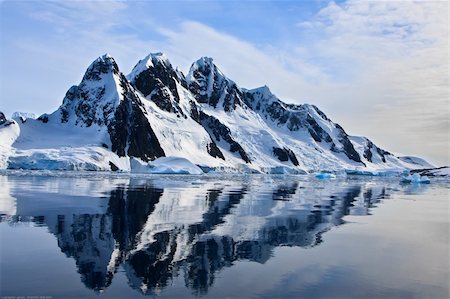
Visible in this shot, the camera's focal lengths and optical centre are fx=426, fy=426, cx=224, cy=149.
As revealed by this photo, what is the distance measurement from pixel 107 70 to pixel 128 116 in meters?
21.0

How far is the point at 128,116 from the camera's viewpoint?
152 metres

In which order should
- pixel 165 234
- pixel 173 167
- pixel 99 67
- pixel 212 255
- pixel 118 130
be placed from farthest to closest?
pixel 99 67, pixel 118 130, pixel 173 167, pixel 165 234, pixel 212 255

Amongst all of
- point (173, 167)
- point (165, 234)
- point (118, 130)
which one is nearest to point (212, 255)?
point (165, 234)

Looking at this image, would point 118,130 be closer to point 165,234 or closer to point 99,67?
point 99,67

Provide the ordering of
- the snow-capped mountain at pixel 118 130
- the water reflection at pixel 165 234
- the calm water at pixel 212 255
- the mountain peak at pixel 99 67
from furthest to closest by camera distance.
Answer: the mountain peak at pixel 99 67
the snow-capped mountain at pixel 118 130
the water reflection at pixel 165 234
the calm water at pixel 212 255

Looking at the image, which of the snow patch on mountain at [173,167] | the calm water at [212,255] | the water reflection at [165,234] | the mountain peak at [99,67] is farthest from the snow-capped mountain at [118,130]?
the calm water at [212,255]

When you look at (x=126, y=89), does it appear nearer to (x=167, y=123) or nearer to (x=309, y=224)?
(x=167, y=123)

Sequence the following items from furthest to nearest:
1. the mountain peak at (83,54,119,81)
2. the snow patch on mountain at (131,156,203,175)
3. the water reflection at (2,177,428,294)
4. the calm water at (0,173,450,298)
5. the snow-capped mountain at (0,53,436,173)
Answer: the mountain peak at (83,54,119,81) < the snow-capped mountain at (0,53,436,173) < the snow patch on mountain at (131,156,203,175) < the water reflection at (2,177,428,294) < the calm water at (0,173,450,298)

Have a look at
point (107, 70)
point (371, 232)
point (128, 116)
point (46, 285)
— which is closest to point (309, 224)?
point (371, 232)

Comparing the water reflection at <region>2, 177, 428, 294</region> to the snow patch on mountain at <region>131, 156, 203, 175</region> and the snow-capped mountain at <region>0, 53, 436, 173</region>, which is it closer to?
the snow patch on mountain at <region>131, 156, 203, 175</region>

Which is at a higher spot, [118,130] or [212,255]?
[118,130]

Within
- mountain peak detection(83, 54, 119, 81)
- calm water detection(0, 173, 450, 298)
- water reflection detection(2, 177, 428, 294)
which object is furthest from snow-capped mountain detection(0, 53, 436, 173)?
calm water detection(0, 173, 450, 298)

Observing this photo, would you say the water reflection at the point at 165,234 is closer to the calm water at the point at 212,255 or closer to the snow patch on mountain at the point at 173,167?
the calm water at the point at 212,255

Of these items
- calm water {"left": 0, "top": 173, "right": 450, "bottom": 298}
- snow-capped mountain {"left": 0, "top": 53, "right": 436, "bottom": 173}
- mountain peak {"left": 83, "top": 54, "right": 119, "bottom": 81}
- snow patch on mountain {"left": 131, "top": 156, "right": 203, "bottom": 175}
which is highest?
mountain peak {"left": 83, "top": 54, "right": 119, "bottom": 81}
